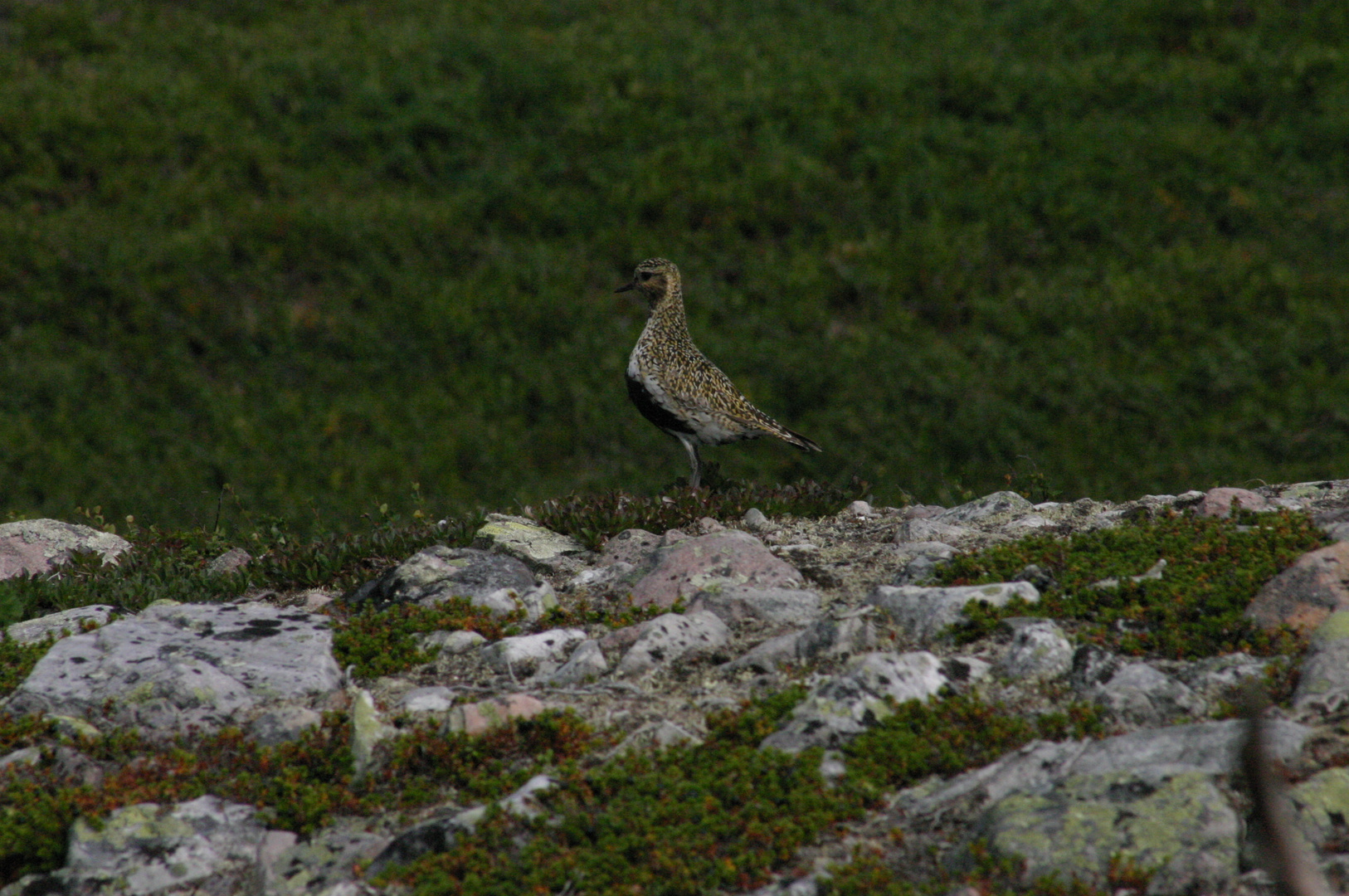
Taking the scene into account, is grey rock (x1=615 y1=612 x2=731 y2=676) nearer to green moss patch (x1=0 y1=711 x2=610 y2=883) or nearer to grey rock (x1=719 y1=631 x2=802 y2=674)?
grey rock (x1=719 y1=631 x2=802 y2=674)

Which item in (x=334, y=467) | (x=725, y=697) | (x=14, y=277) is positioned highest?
(x=725, y=697)

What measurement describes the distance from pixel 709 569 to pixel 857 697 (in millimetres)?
2052

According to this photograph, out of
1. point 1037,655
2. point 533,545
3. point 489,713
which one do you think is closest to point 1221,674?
point 1037,655

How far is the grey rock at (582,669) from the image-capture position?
660 cm

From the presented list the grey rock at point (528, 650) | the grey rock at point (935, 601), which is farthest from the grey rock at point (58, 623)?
the grey rock at point (935, 601)

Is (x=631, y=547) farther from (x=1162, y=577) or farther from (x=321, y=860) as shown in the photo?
(x=321, y=860)

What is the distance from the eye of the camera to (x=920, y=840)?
5074 mm

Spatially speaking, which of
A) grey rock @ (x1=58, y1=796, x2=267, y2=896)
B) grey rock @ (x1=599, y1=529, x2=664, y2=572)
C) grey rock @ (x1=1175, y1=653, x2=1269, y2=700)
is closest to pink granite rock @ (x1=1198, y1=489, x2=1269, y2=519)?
grey rock @ (x1=1175, y1=653, x2=1269, y2=700)

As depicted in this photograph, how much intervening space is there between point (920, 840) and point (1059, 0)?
80.8 feet

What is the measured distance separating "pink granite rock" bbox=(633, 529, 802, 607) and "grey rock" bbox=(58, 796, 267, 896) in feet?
9.00

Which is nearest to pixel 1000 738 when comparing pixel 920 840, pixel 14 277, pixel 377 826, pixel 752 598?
pixel 920 840

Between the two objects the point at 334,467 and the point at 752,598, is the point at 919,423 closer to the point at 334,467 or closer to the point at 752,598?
the point at 334,467

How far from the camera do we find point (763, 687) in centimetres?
631

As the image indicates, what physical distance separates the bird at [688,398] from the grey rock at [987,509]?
158 cm
